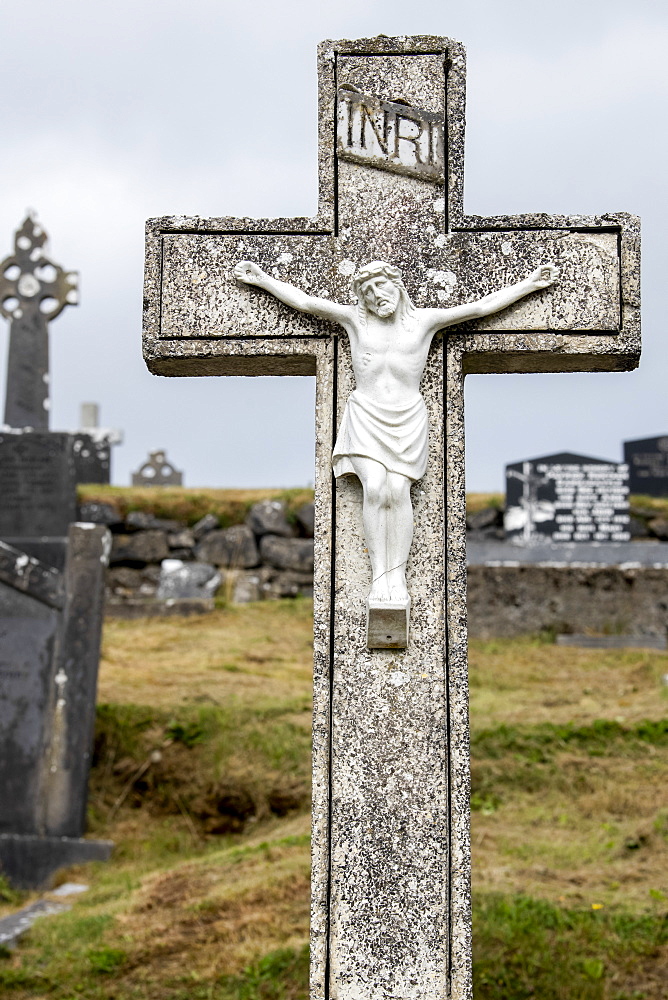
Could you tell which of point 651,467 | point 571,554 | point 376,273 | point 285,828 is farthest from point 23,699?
point 651,467

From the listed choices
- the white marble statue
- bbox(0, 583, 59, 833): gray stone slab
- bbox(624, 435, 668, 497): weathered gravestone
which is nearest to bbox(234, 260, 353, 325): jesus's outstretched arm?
the white marble statue

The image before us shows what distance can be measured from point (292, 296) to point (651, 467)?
46.9 ft

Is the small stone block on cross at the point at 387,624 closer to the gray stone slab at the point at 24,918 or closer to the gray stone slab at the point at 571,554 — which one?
the gray stone slab at the point at 24,918

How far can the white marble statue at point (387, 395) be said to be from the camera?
3465 mm

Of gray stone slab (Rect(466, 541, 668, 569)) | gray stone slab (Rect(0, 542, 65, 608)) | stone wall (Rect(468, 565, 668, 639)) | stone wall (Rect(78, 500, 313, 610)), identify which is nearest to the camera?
gray stone slab (Rect(0, 542, 65, 608))

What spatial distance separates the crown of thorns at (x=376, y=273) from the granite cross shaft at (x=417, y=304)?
15 cm

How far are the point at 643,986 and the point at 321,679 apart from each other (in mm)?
2372

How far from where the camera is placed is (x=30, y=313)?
528 inches

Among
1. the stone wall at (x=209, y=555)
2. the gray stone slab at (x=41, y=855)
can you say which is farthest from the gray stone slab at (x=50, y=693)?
the stone wall at (x=209, y=555)

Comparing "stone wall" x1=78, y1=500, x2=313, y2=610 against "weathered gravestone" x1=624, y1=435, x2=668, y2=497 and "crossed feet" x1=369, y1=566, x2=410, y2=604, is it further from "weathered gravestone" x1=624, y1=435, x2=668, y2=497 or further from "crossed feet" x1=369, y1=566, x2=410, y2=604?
"crossed feet" x1=369, y1=566, x2=410, y2=604

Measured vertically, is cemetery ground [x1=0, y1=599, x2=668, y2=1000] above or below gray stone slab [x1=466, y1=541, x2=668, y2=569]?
below

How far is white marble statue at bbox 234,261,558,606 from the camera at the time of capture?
3.46 metres

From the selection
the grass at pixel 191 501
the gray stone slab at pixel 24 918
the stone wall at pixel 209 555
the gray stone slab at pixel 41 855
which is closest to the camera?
the gray stone slab at pixel 24 918

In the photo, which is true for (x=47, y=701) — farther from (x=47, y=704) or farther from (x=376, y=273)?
(x=376, y=273)
